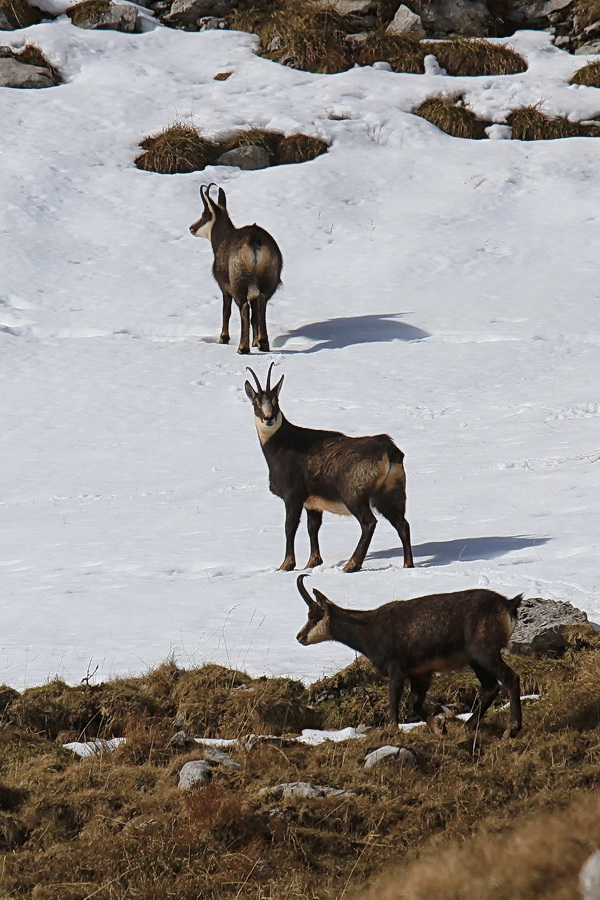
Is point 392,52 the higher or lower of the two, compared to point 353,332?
higher

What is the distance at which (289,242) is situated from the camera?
2003 centimetres

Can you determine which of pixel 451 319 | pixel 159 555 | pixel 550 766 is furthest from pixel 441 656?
pixel 451 319

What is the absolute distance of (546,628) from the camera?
721 cm

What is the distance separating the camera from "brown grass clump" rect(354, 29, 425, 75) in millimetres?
26000

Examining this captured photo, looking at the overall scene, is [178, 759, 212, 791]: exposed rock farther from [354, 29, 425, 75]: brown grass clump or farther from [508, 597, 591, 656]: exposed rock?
[354, 29, 425, 75]: brown grass clump

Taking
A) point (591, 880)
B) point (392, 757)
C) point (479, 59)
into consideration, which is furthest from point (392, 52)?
point (591, 880)

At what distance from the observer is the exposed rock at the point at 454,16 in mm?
27531

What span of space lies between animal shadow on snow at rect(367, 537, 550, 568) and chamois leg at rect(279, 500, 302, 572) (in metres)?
0.73

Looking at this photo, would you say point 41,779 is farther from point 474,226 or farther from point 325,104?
point 325,104

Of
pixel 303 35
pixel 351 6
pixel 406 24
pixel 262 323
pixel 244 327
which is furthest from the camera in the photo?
pixel 351 6

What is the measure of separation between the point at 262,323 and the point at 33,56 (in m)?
12.5

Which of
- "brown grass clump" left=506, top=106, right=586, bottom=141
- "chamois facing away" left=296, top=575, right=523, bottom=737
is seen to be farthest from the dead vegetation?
"chamois facing away" left=296, top=575, right=523, bottom=737

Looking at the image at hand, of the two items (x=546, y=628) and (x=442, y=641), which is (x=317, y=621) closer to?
(x=442, y=641)

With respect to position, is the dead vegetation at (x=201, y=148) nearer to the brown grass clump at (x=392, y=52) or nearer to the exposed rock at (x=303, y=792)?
the brown grass clump at (x=392, y=52)
